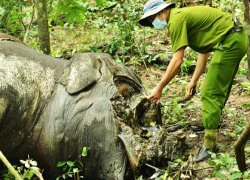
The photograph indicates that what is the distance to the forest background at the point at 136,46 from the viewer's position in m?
4.91

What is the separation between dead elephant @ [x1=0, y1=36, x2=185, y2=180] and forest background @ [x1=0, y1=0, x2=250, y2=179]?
0.67 feet

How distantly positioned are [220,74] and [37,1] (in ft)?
10.6

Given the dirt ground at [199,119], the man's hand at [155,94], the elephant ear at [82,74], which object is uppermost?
the elephant ear at [82,74]

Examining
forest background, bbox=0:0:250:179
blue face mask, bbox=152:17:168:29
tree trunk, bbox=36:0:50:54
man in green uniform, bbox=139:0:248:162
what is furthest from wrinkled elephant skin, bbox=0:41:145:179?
tree trunk, bbox=36:0:50:54

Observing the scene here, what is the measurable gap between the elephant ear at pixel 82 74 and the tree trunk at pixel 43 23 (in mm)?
2485

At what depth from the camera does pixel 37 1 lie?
21.1 feet

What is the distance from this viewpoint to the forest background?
491cm

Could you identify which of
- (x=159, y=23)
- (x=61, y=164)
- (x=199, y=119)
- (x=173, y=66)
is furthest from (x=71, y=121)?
(x=199, y=119)

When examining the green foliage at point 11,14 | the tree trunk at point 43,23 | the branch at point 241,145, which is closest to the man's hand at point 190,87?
the branch at point 241,145

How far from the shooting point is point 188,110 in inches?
227

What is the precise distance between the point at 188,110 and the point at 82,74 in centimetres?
209

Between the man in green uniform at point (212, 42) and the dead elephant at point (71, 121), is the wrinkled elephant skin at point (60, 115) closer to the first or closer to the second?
the dead elephant at point (71, 121)

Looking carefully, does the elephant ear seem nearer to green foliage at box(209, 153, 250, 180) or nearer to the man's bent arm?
the man's bent arm

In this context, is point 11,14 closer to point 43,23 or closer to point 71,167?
point 43,23
